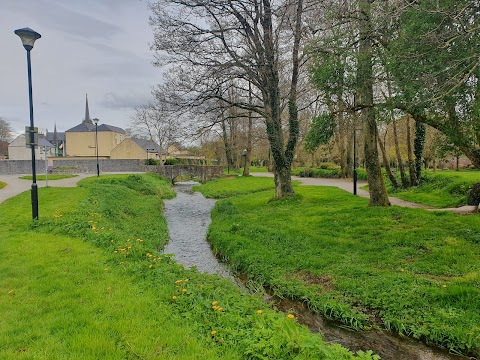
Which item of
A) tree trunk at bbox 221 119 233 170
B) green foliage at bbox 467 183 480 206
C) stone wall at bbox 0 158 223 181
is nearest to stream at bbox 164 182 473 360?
green foliage at bbox 467 183 480 206

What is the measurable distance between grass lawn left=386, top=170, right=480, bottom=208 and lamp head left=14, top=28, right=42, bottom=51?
15873 millimetres

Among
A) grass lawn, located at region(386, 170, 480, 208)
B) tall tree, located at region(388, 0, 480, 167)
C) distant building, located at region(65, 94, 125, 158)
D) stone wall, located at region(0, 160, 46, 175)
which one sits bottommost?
grass lawn, located at region(386, 170, 480, 208)

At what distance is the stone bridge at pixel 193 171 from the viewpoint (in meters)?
37.9

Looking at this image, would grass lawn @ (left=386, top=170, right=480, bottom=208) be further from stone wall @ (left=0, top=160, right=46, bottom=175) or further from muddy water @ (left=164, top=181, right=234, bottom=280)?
stone wall @ (left=0, top=160, right=46, bottom=175)

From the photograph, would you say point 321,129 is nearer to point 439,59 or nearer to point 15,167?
point 439,59

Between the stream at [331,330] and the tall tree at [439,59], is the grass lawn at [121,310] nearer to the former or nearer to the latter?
the stream at [331,330]

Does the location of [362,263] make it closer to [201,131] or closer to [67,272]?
[67,272]

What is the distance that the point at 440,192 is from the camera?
16.3 metres

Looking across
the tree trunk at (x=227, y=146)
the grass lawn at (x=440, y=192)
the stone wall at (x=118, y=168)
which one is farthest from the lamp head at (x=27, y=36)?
the tree trunk at (x=227, y=146)

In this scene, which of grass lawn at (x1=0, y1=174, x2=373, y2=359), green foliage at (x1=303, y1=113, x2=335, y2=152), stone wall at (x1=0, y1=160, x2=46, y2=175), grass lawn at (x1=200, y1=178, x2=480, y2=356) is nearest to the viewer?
grass lawn at (x1=0, y1=174, x2=373, y2=359)

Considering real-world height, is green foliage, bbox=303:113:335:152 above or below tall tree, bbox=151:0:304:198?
below

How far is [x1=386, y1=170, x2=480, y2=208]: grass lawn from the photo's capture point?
47.2ft

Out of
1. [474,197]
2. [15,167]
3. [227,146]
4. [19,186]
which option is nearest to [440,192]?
[474,197]

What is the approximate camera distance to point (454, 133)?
7.30m
